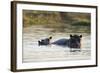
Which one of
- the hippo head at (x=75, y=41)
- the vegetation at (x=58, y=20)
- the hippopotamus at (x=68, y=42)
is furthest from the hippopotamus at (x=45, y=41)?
the hippo head at (x=75, y=41)

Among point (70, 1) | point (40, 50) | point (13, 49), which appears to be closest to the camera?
point (13, 49)

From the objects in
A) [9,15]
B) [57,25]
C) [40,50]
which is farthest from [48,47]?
[9,15]

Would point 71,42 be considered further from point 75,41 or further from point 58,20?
point 58,20

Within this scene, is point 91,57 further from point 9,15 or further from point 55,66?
point 9,15

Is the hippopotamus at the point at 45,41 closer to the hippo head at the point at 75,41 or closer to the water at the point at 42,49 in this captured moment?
the water at the point at 42,49

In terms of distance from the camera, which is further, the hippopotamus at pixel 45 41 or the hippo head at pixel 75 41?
the hippo head at pixel 75 41
